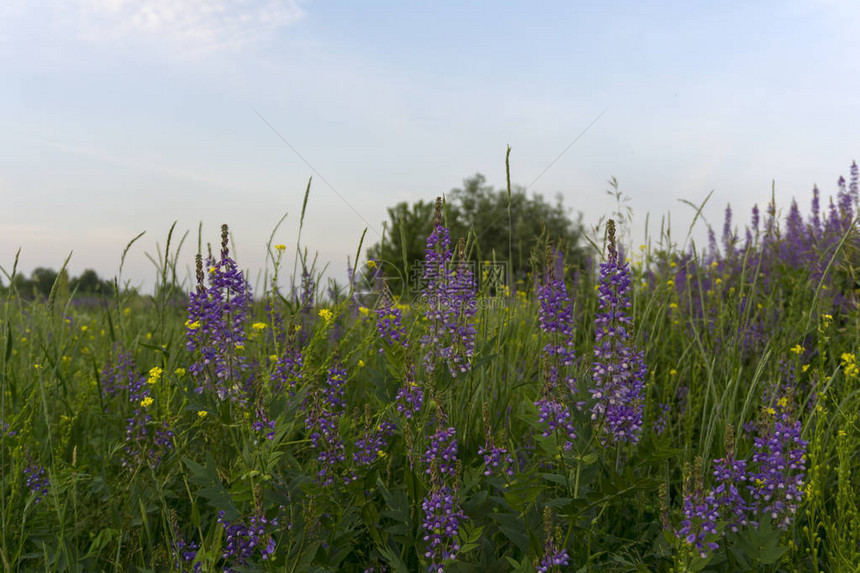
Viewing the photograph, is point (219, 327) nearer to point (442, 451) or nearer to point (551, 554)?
point (442, 451)

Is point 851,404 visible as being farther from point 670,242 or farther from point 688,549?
point 688,549

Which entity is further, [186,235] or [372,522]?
[186,235]

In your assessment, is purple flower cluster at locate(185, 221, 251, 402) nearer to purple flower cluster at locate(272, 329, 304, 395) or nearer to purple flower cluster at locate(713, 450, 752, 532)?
purple flower cluster at locate(272, 329, 304, 395)

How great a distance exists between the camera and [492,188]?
120 ft

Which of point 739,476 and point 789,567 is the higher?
point 739,476

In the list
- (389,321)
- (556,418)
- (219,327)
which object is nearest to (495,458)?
(556,418)

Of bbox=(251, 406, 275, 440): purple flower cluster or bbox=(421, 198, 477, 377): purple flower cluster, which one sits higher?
bbox=(421, 198, 477, 377): purple flower cluster

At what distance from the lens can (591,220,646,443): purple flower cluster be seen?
7.23 feet

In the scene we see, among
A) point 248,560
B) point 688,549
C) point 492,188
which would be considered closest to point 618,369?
point 688,549

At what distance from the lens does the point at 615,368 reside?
2219 mm

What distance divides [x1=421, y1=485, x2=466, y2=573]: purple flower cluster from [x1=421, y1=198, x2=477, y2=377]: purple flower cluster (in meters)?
0.56

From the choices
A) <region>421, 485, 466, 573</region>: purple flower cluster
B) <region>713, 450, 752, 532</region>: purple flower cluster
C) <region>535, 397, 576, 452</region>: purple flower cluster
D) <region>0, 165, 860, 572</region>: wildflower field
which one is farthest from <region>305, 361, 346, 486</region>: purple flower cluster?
<region>713, 450, 752, 532</region>: purple flower cluster

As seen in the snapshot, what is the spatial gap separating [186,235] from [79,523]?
6.02 ft

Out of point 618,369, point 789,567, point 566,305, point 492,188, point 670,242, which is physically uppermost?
point 492,188
